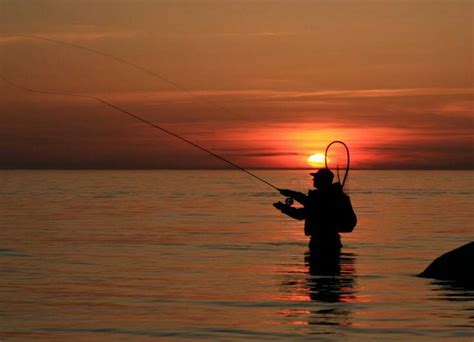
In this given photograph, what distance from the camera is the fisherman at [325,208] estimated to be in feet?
73.1

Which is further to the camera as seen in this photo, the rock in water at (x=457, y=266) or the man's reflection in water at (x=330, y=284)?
the rock in water at (x=457, y=266)

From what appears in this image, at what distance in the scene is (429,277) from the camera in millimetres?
21625

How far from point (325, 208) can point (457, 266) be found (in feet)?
10.5

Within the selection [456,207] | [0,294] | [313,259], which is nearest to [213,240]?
[313,259]

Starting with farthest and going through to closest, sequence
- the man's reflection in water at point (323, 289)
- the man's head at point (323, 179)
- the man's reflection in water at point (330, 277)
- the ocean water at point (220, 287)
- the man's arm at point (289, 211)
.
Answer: the man's head at point (323, 179) < the man's arm at point (289, 211) < the man's reflection in water at point (330, 277) < the man's reflection in water at point (323, 289) < the ocean water at point (220, 287)

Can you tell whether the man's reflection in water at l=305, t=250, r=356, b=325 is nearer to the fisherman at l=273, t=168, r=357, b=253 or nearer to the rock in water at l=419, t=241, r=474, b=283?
the fisherman at l=273, t=168, r=357, b=253

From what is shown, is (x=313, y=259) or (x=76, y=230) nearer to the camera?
(x=313, y=259)

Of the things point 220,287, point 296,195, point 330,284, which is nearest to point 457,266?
point 330,284

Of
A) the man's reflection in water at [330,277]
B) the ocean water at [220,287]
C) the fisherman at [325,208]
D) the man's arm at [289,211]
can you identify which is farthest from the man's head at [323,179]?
the ocean water at [220,287]

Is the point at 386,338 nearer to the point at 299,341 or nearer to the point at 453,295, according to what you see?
the point at 299,341

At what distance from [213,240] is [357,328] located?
17.1 metres

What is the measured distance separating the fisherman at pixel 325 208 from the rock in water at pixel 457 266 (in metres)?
2.12

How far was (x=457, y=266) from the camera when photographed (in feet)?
67.6

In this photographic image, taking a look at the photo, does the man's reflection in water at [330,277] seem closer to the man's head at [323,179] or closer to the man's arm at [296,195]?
the man's arm at [296,195]
